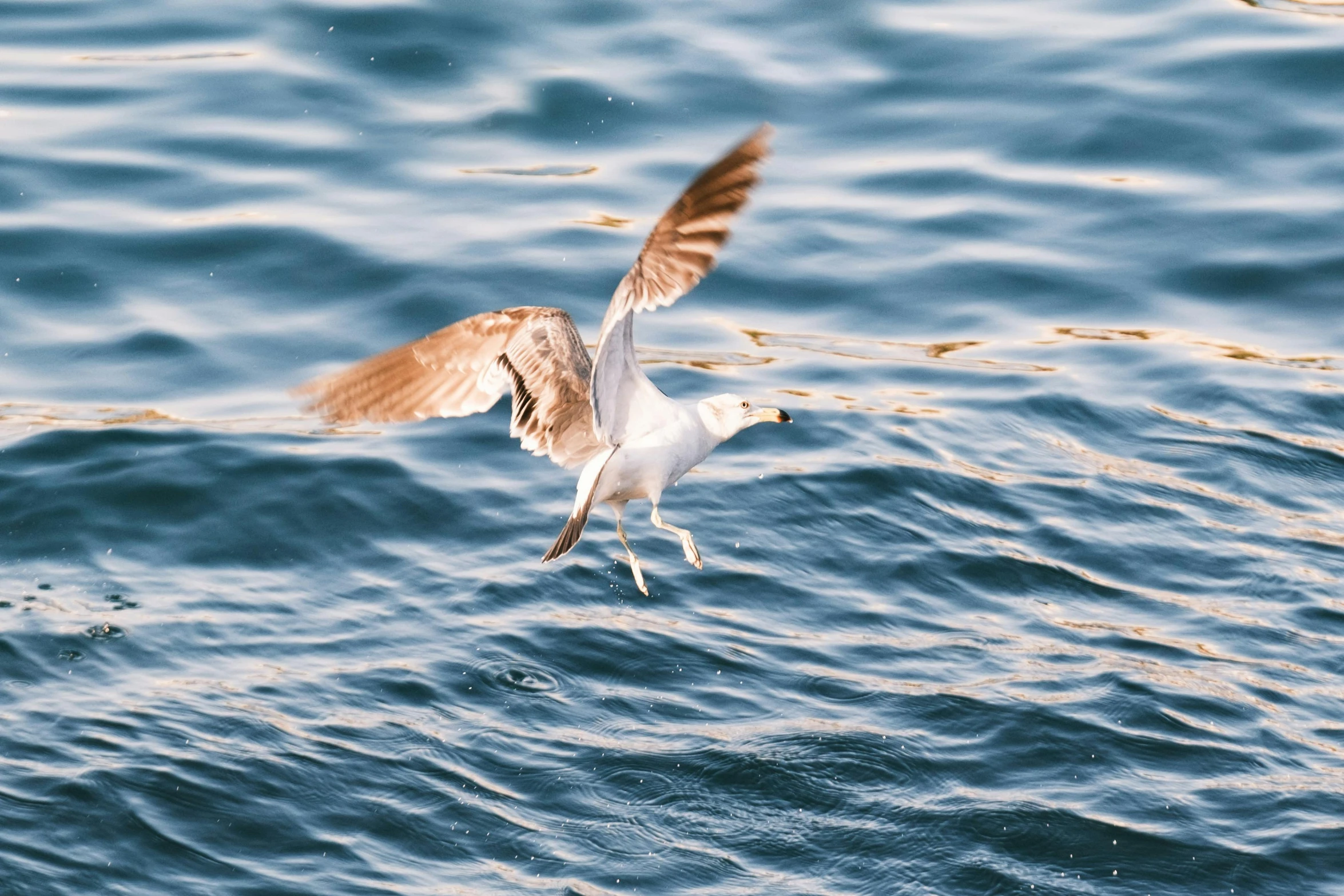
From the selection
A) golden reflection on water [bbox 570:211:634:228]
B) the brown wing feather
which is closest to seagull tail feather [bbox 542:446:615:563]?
the brown wing feather

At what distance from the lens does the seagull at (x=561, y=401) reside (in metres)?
6.71

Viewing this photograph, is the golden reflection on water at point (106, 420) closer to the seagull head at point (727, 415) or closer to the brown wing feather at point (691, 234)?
the seagull head at point (727, 415)

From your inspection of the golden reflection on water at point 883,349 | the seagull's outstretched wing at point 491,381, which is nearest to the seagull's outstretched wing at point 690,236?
the seagull's outstretched wing at point 491,381

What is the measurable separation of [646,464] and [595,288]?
4.73 m

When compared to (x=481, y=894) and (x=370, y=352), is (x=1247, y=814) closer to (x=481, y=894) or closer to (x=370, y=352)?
(x=481, y=894)

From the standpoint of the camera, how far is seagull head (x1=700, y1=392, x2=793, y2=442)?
7.18 m

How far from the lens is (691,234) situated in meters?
5.94

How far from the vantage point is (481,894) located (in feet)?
22.0

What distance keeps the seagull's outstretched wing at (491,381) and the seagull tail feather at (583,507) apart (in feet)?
0.51

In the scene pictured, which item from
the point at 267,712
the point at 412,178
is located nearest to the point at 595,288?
the point at 412,178

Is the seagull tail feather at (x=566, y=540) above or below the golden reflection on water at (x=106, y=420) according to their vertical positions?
above

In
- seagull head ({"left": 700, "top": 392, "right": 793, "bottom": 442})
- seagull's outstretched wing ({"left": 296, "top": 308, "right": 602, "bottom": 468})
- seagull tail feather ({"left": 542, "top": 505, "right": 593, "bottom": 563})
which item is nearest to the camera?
seagull tail feather ({"left": 542, "top": 505, "right": 593, "bottom": 563})

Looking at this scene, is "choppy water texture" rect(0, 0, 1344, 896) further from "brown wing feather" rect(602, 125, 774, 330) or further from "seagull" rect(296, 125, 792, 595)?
"brown wing feather" rect(602, 125, 774, 330)

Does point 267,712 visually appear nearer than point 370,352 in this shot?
Yes
